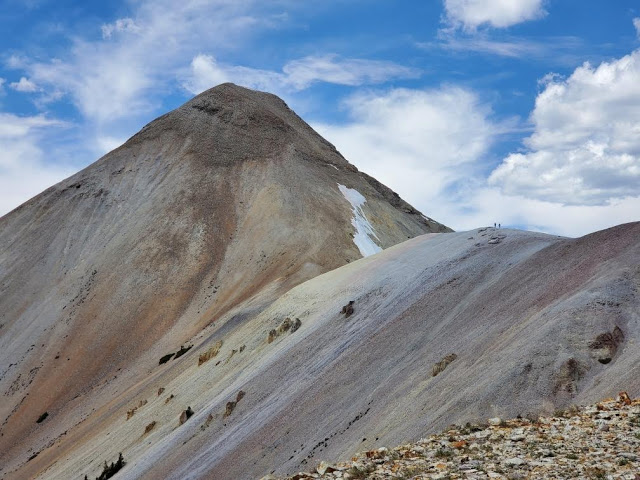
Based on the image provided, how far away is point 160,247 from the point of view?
66.4m

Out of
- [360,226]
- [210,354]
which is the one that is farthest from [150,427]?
[360,226]

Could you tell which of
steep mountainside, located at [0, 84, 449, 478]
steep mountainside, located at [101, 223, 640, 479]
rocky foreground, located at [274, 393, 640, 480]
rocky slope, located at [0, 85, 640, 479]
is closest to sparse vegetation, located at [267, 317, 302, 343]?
rocky slope, located at [0, 85, 640, 479]

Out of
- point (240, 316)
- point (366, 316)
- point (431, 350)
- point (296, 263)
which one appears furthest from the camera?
point (296, 263)

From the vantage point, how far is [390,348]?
93.8 ft

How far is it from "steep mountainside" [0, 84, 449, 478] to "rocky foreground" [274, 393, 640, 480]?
101 feet

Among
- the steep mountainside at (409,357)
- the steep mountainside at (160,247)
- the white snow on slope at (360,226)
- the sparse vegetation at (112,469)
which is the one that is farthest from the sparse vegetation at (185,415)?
the white snow on slope at (360,226)

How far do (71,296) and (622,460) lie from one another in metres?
59.5

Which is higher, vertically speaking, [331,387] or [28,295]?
[28,295]

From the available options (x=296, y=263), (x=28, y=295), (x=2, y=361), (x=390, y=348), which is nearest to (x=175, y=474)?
(x=390, y=348)

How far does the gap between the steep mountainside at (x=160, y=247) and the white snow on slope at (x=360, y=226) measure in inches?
7.4

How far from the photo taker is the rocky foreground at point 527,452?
11492 mm

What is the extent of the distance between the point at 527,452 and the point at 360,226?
171 feet

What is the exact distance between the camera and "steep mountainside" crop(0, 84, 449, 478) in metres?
52.4

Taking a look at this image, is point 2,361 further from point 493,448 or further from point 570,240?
point 493,448
